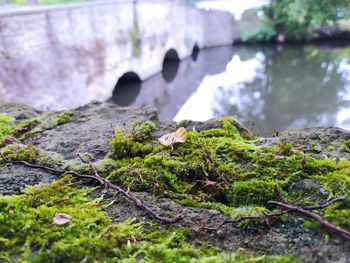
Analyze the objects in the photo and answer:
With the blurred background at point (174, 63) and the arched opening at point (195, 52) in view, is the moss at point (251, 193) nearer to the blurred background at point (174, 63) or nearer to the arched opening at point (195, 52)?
the blurred background at point (174, 63)

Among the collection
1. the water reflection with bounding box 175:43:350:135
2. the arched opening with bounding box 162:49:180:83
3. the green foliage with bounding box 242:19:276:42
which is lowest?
the water reflection with bounding box 175:43:350:135

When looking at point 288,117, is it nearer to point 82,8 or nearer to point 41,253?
point 82,8

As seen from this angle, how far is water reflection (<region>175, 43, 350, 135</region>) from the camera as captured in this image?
6375mm

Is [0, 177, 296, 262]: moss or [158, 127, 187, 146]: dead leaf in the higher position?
[158, 127, 187, 146]: dead leaf

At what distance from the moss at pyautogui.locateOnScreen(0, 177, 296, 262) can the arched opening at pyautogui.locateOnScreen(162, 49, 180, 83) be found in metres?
9.32

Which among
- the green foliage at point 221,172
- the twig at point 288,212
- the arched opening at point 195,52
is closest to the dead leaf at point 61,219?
the green foliage at point 221,172

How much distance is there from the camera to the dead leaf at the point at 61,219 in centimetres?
118

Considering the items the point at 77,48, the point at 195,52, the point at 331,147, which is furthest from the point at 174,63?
the point at 331,147

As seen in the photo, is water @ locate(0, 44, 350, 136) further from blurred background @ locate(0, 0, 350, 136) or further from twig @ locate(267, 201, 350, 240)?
twig @ locate(267, 201, 350, 240)

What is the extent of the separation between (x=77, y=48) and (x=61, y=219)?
6169 mm

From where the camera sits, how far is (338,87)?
26.6ft

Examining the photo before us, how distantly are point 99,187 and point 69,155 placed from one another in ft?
1.55

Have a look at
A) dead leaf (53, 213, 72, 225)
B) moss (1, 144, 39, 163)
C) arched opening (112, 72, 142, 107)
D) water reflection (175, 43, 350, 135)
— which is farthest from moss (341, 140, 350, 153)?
arched opening (112, 72, 142, 107)

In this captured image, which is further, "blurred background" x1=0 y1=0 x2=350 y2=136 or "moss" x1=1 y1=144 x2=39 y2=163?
"blurred background" x1=0 y1=0 x2=350 y2=136
